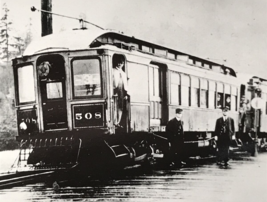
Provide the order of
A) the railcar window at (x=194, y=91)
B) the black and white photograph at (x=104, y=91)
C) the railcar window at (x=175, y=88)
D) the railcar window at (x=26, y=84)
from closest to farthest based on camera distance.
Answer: the black and white photograph at (x=104, y=91), the railcar window at (x=26, y=84), the railcar window at (x=175, y=88), the railcar window at (x=194, y=91)

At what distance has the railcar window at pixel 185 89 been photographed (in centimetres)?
391

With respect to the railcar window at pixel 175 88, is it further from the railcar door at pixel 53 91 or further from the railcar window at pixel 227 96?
the railcar door at pixel 53 91

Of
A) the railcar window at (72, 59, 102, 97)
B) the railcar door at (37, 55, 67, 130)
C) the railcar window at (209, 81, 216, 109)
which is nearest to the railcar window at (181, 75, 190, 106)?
the railcar window at (209, 81, 216, 109)

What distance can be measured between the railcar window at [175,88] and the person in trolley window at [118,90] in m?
0.62

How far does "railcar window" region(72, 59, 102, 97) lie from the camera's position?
3326 millimetres

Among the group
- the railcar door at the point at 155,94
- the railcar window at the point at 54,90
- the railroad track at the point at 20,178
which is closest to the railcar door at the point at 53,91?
the railcar window at the point at 54,90

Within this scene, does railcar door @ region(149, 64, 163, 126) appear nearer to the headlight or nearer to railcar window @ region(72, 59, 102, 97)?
railcar window @ region(72, 59, 102, 97)

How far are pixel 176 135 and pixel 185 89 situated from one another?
0.53 meters

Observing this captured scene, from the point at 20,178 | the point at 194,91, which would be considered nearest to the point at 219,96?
the point at 194,91

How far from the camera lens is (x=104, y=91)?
3328 mm

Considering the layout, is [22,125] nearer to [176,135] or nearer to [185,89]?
[176,135]

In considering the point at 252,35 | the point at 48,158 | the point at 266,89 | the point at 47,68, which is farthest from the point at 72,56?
the point at 266,89

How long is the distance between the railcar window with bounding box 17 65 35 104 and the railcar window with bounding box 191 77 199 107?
1459 millimetres

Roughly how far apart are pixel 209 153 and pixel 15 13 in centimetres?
207
